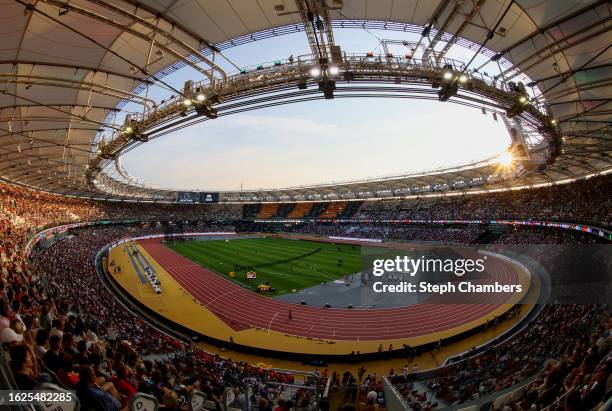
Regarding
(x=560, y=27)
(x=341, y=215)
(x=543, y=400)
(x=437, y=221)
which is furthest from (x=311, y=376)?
(x=341, y=215)

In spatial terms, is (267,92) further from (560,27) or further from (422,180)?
(422,180)

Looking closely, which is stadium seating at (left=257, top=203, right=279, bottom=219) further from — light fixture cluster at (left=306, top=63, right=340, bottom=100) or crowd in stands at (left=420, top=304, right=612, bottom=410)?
light fixture cluster at (left=306, top=63, right=340, bottom=100)

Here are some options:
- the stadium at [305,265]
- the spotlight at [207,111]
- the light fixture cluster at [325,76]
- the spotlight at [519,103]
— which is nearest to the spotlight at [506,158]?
the stadium at [305,265]

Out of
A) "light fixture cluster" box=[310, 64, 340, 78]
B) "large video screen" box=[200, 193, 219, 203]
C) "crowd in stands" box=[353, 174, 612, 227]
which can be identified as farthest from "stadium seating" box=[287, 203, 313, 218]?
"light fixture cluster" box=[310, 64, 340, 78]

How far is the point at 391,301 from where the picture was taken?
2347 centimetres

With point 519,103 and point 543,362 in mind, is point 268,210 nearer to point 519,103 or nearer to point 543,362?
point 519,103

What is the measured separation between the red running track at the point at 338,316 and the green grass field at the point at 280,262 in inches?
127

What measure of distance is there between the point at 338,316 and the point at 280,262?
17990 mm

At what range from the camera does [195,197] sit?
75438 mm

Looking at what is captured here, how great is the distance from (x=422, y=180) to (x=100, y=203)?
63617 mm

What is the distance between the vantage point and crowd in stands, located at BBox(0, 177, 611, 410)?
4512 millimetres

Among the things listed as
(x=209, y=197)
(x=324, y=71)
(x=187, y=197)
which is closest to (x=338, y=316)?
(x=324, y=71)

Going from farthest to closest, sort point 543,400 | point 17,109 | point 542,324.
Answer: point 542,324
point 17,109
point 543,400

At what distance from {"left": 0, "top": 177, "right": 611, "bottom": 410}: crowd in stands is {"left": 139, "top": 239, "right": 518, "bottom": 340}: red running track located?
423 centimetres
